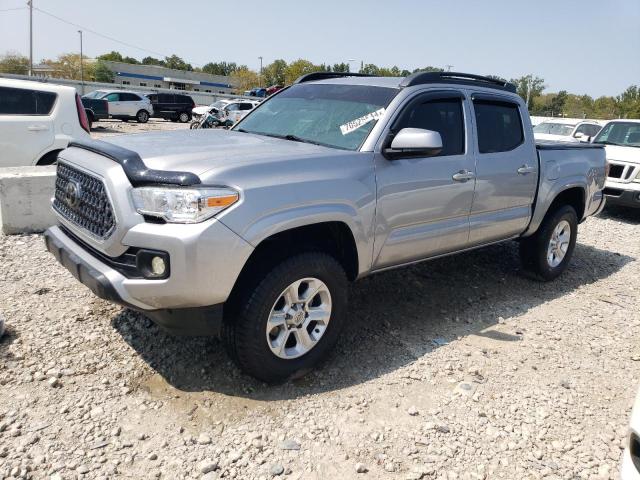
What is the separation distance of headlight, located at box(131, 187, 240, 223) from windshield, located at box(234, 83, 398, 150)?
1.20m

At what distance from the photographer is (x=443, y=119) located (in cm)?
410

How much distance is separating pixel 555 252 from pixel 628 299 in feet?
2.71

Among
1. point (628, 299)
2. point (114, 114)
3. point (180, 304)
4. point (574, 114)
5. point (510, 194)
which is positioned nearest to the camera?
point (180, 304)

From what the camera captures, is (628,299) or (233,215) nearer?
(233,215)

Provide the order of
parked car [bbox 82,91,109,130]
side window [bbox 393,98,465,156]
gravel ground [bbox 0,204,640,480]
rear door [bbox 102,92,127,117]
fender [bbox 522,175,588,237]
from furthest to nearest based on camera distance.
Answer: rear door [bbox 102,92,127,117] → parked car [bbox 82,91,109,130] → fender [bbox 522,175,588,237] → side window [bbox 393,98,465,156] → gravel ground [bbox 0,204,640,480]

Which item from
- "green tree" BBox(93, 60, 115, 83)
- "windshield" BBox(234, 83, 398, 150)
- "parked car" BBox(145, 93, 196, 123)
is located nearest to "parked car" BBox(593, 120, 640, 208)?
"windshield" BBox(234, 83, 398, 150)

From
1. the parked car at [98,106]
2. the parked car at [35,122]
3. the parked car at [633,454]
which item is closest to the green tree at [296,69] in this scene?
the parked car at [98,106]

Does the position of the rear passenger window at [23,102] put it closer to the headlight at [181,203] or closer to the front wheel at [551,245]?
the headlight at [181,203]

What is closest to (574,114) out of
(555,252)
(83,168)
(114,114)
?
(114,114)

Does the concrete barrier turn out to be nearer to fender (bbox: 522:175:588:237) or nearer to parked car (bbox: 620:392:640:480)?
fender (bbox: 522:175:588:237)

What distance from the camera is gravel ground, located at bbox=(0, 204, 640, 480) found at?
2.65 m

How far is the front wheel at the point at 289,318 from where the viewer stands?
297cm

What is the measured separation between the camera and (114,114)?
26.8m

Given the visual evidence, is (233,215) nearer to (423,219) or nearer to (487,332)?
(423,219)
